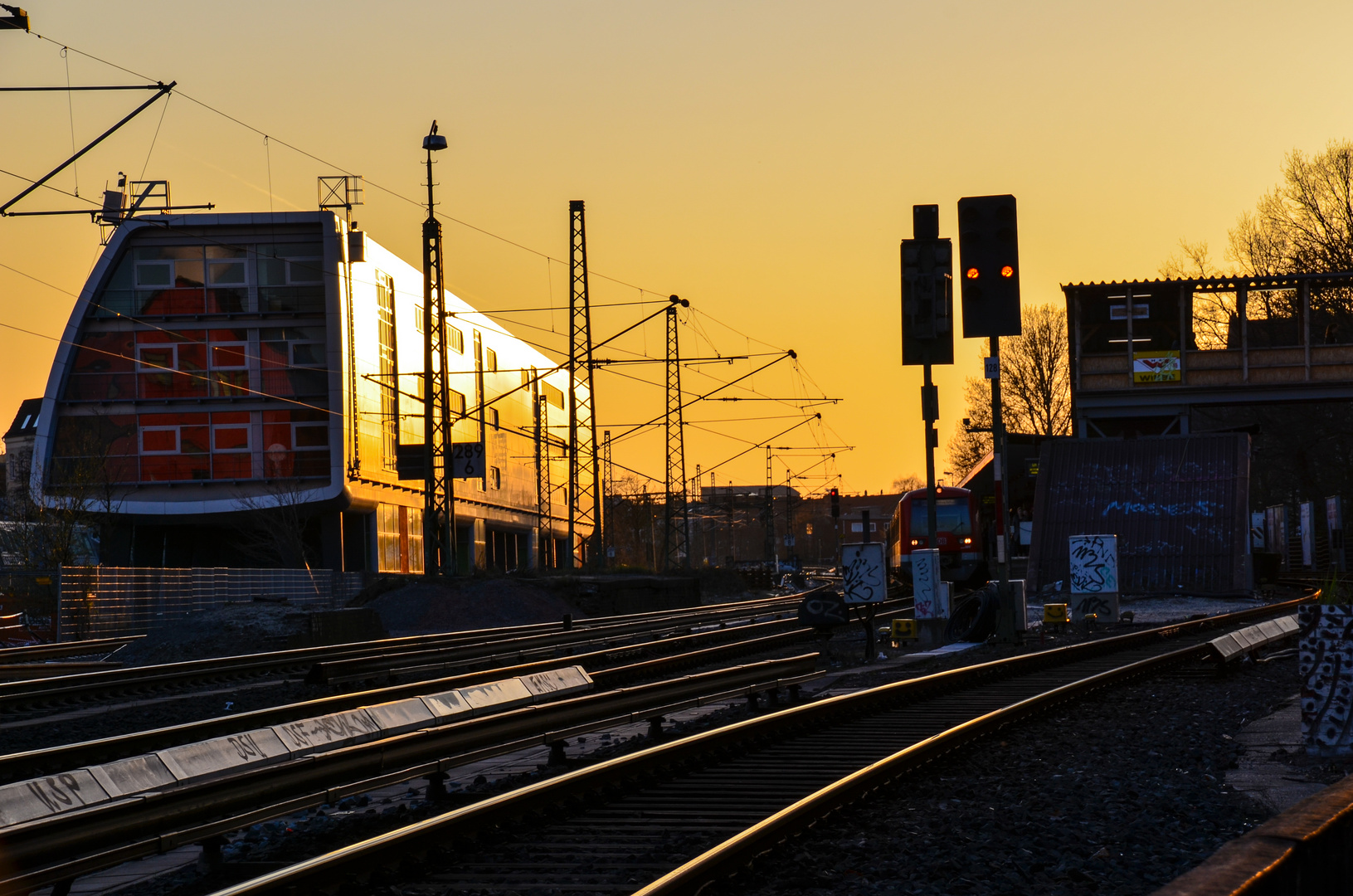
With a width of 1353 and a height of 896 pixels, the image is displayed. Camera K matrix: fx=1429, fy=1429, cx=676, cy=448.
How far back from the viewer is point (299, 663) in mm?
21250

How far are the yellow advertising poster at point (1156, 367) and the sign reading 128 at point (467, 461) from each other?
19.0 meters

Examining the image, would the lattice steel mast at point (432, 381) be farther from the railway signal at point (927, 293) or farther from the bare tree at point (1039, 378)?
the bare tree at point (1039, 378)

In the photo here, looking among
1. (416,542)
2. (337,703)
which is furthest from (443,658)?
(416,542)

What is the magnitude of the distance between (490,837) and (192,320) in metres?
51.4

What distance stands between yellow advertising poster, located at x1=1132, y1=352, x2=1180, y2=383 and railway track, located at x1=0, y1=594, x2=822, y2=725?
1775 cm

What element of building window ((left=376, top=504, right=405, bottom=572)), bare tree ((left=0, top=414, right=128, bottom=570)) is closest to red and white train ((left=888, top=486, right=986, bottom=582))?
bare tree ((left=0, top=414, right=128, bottom=570))

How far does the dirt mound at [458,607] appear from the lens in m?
35.0

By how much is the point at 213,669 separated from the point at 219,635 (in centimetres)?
777

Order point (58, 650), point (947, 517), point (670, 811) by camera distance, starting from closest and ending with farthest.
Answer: point (670, 811) → point (58, 650) → point (947, 517)

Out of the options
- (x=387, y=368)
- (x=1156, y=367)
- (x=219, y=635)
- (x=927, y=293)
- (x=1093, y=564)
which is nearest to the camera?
(x=927, y=293)

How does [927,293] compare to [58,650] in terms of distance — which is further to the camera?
[58,650]

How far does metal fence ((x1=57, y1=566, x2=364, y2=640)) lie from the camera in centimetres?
2945

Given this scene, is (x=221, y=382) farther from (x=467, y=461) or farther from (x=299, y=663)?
(x=299, y=663)

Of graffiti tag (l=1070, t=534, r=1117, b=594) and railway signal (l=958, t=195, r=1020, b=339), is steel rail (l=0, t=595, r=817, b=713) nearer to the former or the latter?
graffiti tag (l=1070, t=534, r=1117, b=594)
